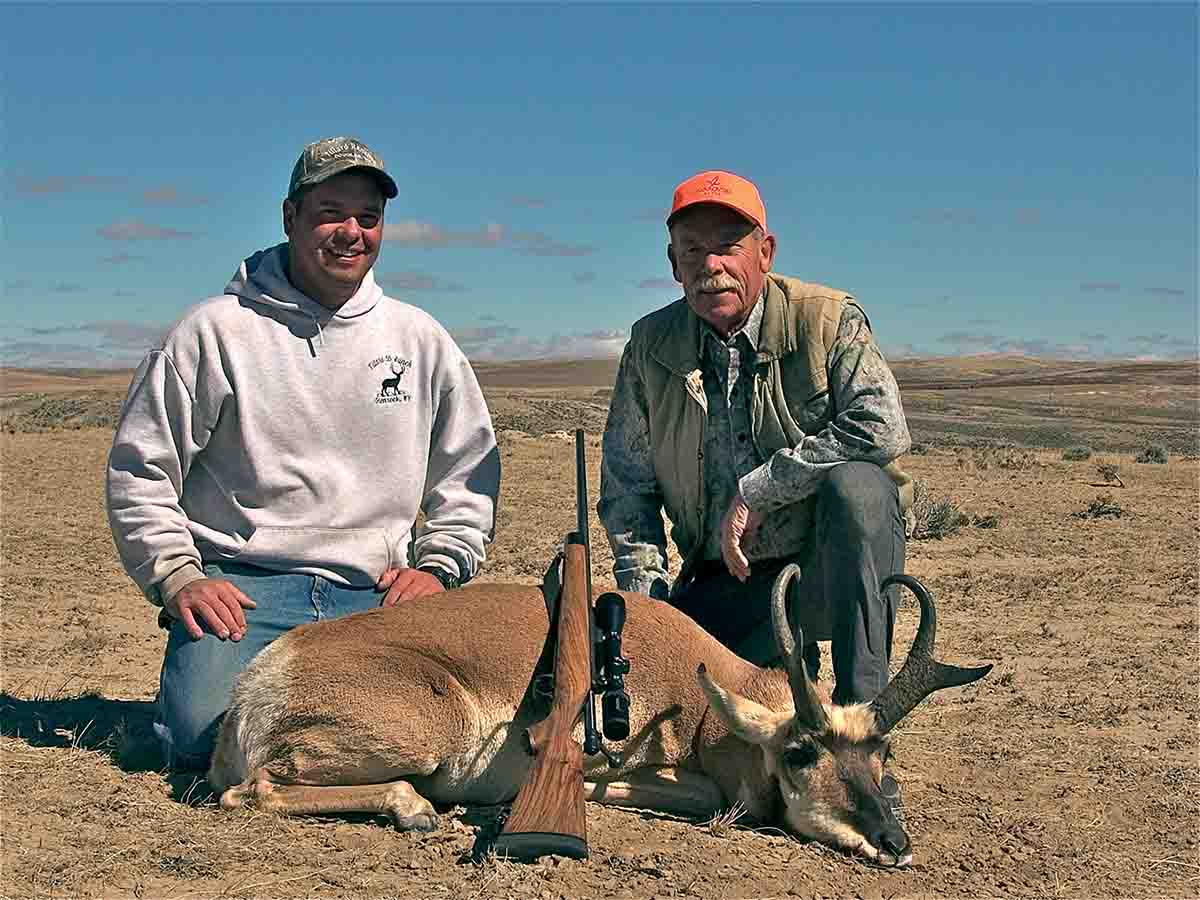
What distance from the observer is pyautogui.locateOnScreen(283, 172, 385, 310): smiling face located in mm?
6523

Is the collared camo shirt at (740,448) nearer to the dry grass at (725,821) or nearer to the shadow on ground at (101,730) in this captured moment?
the dry grass at (725,821)

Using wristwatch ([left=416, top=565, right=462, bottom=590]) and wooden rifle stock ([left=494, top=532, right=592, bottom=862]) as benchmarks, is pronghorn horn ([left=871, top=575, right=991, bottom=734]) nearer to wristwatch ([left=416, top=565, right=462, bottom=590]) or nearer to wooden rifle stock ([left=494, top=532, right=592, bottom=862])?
wooden rifle stock ([left=494, top=532, right=592, bottom=862])

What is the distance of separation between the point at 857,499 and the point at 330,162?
301 cm

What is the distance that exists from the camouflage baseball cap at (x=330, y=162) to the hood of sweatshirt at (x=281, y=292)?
1.23 feet

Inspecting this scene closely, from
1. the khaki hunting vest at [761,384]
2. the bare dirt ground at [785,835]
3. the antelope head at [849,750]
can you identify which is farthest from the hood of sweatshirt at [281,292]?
the antelope head at [849,750]

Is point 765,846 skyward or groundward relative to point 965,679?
groundward

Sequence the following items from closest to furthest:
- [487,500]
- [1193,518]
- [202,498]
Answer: [202,498] < [487,500] < [1193,518]

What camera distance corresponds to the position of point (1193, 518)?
629 inches

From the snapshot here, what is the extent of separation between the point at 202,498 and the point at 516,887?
2795 mm

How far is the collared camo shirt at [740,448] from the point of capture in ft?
21.0

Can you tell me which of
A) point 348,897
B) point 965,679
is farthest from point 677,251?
point 348,897

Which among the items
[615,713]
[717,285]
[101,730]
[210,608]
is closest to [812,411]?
[717,285]

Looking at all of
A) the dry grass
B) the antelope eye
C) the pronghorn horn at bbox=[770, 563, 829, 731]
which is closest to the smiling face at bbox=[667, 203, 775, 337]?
the pronghorn horn at bbox=[770, 563, 829, 731]

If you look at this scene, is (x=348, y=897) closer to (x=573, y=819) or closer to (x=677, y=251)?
(x=573, y=819)
